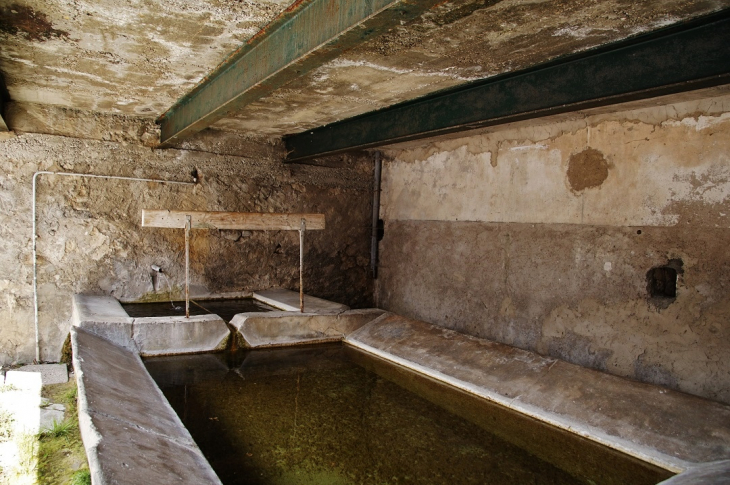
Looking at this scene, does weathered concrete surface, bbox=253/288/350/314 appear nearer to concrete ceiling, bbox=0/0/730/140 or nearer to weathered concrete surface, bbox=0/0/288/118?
concrete ceiling, bbox=0/0/730/140

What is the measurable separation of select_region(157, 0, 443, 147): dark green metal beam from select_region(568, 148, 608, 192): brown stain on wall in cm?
298

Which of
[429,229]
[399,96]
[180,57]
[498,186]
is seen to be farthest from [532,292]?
[180,57]

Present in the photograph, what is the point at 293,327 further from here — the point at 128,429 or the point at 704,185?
the point at 704,185

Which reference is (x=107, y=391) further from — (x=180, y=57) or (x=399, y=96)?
(x=399, y=96)

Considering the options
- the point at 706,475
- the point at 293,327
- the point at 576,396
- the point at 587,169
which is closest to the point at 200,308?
the point at 293,327

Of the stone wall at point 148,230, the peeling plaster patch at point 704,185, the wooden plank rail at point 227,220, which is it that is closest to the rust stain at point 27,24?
the wooden plank rail at point 227,220

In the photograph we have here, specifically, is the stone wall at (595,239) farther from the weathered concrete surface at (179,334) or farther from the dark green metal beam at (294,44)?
the dark green metal beam at (294,44)

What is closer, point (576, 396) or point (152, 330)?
point (576, 396)

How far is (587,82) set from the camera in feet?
9.23

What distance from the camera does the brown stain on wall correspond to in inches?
169

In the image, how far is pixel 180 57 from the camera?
10.5 ft

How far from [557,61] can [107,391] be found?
3.39 metres

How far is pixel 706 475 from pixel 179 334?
12.9 ft

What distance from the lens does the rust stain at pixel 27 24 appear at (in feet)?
8.27
